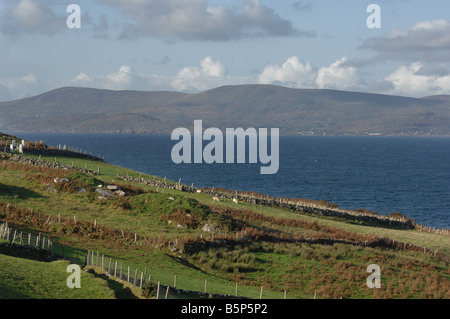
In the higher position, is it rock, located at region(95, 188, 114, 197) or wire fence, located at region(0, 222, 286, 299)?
rock, located at region(95, 188, 114, 197)

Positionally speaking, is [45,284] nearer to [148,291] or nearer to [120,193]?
[148,291]

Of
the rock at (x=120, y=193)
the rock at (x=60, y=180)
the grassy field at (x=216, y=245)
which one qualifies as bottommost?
the grassy field at (x=216, y=245)

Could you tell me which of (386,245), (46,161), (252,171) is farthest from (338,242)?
(252,171)

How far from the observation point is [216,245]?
49.2 metres

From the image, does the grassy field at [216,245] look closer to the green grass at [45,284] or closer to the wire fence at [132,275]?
the green grass at [45,284]

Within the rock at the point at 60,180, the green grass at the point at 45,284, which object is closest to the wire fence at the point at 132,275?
the green grass at the point at 45,284

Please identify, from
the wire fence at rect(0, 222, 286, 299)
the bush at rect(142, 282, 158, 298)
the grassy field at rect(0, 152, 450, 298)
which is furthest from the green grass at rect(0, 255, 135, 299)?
the wire fence at rect(0, 222, 286, 299)

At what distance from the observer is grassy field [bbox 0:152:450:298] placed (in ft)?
135

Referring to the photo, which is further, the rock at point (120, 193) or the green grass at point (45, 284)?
the rock at point (120, 193)

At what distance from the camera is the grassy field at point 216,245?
41.1m

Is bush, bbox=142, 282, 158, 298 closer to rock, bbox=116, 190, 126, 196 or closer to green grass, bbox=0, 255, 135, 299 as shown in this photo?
green grass, bbox=0, 255, 135, 299

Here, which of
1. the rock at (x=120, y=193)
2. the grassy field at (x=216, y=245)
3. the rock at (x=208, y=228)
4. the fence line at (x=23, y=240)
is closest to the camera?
the fence line at (x=23, y=240)
